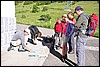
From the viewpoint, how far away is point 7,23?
34.2ft

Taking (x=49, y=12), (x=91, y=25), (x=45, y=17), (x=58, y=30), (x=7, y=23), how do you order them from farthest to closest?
(x=49, y=12) < (x=45, y=17) < (x=58, y=30) < (x=7, y=23) < (x=91, y=25)

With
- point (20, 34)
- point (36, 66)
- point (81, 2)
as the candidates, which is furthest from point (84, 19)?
point (81, 2)

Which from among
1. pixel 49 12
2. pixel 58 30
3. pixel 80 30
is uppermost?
pixel 49 12

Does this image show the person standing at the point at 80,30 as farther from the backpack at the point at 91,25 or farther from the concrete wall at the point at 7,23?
the concrete wall at the point at 7,23

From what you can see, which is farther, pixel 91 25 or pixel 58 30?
pixel 58 30

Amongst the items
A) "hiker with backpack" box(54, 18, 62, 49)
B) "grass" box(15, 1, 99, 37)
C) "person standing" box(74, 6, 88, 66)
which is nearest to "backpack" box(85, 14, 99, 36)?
"person standing" box(74, 6, 88, 66)

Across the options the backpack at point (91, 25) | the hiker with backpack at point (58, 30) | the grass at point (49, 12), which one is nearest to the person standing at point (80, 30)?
the backpack at point (91, 25)

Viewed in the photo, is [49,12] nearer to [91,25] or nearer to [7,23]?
Answer: [7,23]

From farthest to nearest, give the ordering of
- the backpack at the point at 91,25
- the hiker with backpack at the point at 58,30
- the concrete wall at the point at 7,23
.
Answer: the hiker with backpack at the point at 58,30 → the concrete wall at the point at 7,23 → the backpack at the point at 91,25

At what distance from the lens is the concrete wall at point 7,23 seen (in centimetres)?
1007

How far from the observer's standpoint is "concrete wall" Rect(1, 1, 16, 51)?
10.1m

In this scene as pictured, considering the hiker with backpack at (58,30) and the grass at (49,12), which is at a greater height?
the grass at (49,12)

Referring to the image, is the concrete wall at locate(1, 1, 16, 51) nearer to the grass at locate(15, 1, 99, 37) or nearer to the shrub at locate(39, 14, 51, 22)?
the grass at locate(15, 1, 99, 37)

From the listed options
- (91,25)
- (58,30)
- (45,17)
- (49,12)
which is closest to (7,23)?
(58,30)
